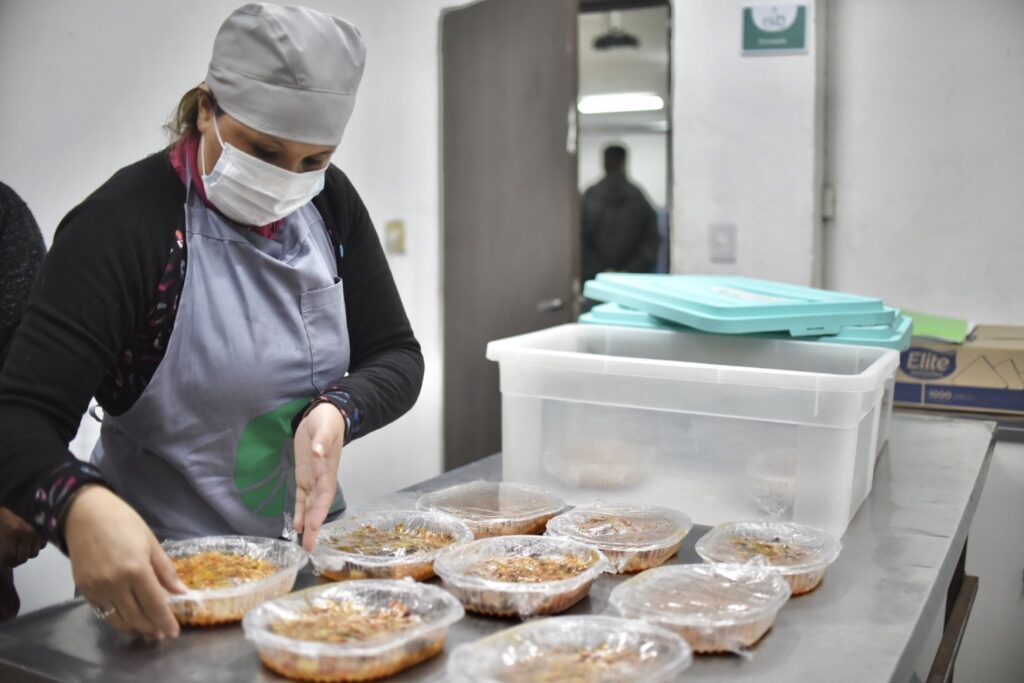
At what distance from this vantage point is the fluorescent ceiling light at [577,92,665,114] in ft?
31.8

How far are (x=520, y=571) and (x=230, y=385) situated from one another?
435 millimetres

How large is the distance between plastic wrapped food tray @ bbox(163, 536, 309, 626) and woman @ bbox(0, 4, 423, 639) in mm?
42

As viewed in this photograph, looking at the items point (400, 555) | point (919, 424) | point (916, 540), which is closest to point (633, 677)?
point (400, 555)

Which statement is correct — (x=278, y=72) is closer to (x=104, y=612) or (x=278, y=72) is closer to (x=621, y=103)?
(x=104, y=612)

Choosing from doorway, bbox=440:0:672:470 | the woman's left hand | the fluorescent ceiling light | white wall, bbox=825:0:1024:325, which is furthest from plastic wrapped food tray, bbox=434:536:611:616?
the fluorescent ceiling light

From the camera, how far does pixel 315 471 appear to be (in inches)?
44.2

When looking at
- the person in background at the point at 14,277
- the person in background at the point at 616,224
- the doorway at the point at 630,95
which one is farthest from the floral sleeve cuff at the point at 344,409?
the doorway at the point at 630,95

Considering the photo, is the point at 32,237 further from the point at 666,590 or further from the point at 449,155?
the point at 449,155

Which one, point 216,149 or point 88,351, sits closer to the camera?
point 88,351

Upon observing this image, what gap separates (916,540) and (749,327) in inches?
19.3

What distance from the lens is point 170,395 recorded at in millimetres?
1177

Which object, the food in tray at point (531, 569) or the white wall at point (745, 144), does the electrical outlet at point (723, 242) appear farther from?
the food in tray at point (531, 569)

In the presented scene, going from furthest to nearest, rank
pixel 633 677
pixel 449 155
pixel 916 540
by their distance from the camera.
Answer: pixel 449 155 < pixel 916 540 < pixel 633 677

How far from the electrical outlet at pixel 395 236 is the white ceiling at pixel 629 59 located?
14.6 ft
